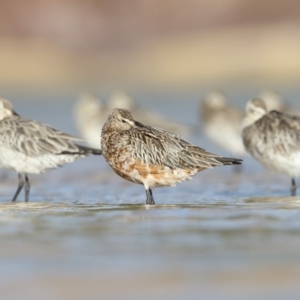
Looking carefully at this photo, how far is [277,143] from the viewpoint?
12461mm

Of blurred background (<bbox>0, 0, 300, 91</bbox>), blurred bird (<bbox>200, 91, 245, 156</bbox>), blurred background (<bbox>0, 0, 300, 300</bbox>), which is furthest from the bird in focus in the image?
blurred background (<bbox>0, 0, 300, 91</bbox>)

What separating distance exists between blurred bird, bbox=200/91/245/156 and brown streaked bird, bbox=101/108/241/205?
251 inches

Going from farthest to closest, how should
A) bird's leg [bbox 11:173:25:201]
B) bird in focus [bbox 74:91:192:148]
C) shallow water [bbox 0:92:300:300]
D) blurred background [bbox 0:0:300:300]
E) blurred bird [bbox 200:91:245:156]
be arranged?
bird in focus [bbox 74:91:192:148]
blurred bird [bbox 200:91:245:156]
bird's leg [bbox 11:173:25:201]
blurred background [bbox 0:0:300:300]
shallow water [bbox 0:92:300:300]

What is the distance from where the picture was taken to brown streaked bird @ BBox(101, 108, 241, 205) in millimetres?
10539

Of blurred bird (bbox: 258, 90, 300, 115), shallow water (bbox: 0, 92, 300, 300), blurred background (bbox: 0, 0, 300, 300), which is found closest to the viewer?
shallow water (bbox: 0, 92, 300, 300)

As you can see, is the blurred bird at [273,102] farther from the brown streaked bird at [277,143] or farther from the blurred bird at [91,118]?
the brown streaked bird at [277,143]

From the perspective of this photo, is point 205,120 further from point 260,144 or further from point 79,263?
point 79,263

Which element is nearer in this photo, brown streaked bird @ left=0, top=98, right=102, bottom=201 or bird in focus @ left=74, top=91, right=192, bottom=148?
brown streaked bird @ left=0, top=98, right=102, bottom=201

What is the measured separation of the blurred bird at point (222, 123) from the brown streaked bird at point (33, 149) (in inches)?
205

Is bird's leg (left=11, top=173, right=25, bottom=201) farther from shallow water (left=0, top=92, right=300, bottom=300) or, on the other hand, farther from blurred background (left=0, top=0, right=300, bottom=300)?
shallow water (left=0, top=92, right=300, bottom=300)

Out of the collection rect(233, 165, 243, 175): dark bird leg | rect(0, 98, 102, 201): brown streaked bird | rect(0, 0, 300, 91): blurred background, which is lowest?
rect(0, 98, 102, 201): brown streaked bird

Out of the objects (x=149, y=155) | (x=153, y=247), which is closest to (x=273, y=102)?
(x=149, y=155)

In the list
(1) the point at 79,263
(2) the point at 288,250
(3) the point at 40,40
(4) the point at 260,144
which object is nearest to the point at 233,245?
(2) the point at 288,250

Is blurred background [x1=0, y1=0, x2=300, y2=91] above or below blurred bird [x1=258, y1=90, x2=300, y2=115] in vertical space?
above
